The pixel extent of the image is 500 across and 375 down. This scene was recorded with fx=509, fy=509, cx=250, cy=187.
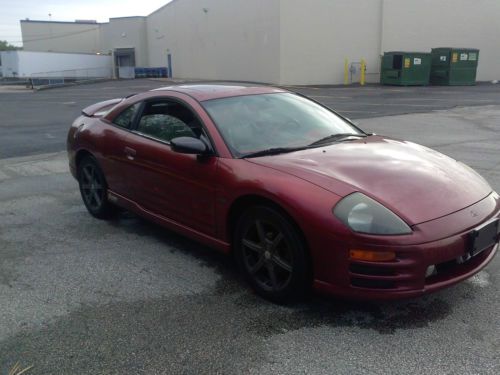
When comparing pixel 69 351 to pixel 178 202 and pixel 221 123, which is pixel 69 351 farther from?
pixel 221 123

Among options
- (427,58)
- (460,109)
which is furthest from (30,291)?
(427,58)

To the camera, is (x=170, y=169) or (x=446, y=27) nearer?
(x=170, y=169)

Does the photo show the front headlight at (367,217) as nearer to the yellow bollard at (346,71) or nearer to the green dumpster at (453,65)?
the green dumpster at (453,65)

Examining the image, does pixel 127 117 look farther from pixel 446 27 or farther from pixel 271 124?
pixel 446 27

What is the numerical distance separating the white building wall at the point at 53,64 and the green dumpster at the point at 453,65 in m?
38.2

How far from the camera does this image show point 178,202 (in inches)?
163

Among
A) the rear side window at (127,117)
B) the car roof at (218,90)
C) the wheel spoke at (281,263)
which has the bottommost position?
the wheel spoke at (281,263)

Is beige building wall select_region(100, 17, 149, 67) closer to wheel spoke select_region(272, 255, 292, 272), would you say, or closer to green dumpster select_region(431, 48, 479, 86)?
green dumpster select_region(431, 48, 479, 86)

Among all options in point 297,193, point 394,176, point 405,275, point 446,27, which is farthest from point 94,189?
point 446,27

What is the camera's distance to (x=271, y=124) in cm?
416

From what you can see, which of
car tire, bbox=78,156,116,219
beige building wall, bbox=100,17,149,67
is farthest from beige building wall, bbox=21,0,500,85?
car tire, bbox=78,156,116,219

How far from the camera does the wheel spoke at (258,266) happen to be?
11.4 feet

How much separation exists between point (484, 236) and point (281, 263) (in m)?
1.29

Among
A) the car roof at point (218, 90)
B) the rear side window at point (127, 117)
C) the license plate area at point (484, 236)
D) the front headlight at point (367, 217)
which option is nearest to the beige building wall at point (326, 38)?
the rear side window at point (127, 117)
